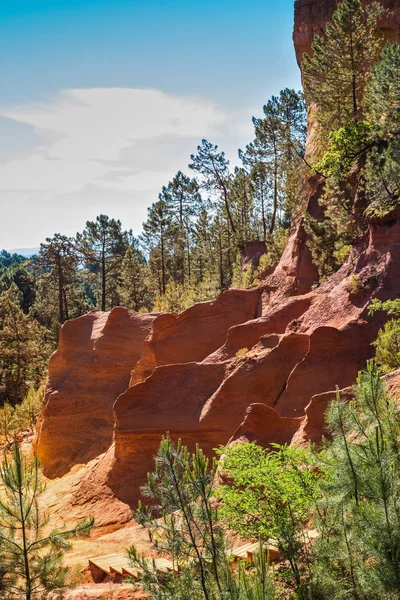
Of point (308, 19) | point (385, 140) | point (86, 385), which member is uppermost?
point (308, 19)

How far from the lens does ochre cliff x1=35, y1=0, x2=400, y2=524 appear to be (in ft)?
56.0

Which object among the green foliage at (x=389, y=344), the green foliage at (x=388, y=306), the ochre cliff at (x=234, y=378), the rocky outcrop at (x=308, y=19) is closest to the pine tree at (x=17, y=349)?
the ochre cliff at (x=234, y=378)

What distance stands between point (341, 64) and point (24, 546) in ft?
99.2

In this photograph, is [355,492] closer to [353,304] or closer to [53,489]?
[353,304]

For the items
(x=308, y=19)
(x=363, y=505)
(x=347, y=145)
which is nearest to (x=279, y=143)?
(x=308, y=19)

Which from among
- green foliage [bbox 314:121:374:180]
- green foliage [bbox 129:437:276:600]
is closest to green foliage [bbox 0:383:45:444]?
green foliage [bbox 314:121:374:180]

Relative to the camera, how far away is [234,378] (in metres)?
18.7

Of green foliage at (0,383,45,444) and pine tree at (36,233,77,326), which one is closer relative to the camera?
green foliage at (0,383,45,444)

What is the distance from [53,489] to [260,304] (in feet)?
43.8

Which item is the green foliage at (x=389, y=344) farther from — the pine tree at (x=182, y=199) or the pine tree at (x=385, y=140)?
the pine tree at (x=182, y=199)

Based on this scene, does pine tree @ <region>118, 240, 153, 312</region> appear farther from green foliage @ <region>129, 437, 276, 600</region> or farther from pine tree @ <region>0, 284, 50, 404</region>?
green foliage @ <region>129, 437, 276, 600</region>

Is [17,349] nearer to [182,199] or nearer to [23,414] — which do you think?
[23,414]

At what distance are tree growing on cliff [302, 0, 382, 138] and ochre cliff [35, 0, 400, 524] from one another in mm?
9197

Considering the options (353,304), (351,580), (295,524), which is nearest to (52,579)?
(295,524)
